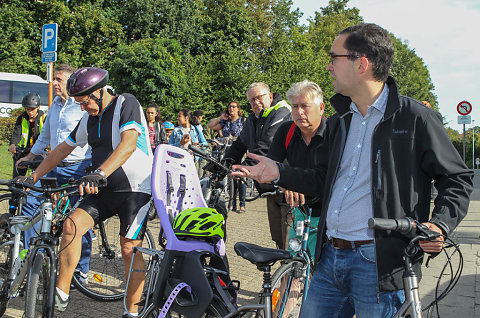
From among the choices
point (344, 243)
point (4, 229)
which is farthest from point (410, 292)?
point (4, 229)

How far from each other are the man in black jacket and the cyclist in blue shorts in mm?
1740

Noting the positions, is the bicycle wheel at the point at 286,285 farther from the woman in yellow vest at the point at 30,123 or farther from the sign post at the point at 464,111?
the sign post at the point at 464,111

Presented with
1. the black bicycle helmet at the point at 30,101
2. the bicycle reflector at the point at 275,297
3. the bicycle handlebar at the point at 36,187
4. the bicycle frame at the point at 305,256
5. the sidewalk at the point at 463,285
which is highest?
the black bicycle helmet at the point at 30,101

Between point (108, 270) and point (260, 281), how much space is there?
65.0 inches

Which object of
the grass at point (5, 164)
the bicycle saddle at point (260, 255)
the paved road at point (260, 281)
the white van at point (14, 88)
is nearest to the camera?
the bicycle saddle at point (260, 255)

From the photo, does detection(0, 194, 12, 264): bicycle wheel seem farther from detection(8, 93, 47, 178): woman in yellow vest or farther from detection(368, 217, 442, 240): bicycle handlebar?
detection(368, 217, 442, 240): bicycle handlebar

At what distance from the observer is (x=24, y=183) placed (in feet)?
12.3

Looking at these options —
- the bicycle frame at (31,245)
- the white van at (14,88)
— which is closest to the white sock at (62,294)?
the bicycle frame at (31,245)

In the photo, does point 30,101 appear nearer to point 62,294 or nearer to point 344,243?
point 62,294

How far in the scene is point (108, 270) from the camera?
5.34 meters

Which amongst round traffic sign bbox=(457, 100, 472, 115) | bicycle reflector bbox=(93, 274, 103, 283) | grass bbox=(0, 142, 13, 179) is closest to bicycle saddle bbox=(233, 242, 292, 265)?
bicycle reflector bbox=(93, 274, 103, 283)

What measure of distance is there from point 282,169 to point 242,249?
46 cm

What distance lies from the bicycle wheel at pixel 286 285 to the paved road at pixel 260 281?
4.43 ft

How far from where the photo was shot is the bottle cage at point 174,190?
3.11 meters
